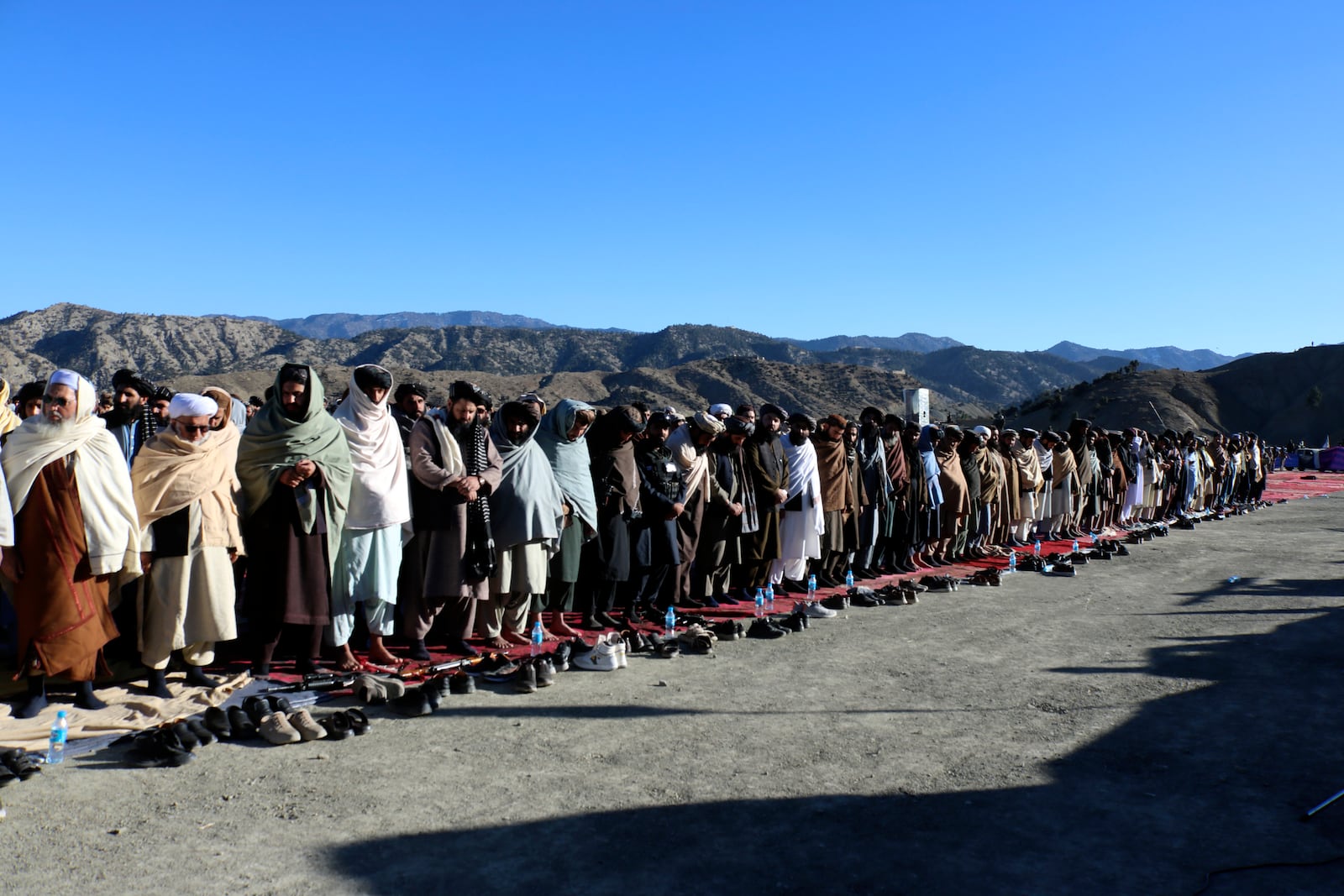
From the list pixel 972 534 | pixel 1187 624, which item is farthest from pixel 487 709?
pixel 972 534

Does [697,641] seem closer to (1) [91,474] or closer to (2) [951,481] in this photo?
(1) [91,474]

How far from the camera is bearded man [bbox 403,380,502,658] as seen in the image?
6039 mm

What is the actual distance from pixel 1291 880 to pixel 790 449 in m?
6.27

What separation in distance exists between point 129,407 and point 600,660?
354 cm

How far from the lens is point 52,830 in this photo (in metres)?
3.43

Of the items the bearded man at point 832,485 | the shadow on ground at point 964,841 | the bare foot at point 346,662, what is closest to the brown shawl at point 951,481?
the bearded man at point 832,485

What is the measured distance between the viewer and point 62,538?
15.3 ft

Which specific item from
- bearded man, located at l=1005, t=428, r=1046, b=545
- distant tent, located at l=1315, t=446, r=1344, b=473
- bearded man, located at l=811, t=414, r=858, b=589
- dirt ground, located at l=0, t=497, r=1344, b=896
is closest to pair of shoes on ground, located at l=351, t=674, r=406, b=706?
dirt ground, located at l=0, t=497, r=1344, b=896

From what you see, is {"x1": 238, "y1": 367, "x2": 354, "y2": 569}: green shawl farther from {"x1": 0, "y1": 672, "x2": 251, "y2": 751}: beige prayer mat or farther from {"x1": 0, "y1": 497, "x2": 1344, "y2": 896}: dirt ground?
{"x1": 0, "y1": 497, "x2": 1344, "y2": 896}: dirt ground

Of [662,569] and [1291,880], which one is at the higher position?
[662,569]

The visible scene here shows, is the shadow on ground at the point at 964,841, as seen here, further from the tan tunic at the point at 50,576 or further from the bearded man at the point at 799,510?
the bearded man at the point at 799,510

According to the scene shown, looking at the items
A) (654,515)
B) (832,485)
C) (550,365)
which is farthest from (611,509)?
(550,365)

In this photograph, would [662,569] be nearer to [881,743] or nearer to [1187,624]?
[881,743]

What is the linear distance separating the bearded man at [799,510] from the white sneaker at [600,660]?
3430mm
